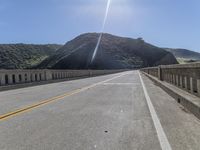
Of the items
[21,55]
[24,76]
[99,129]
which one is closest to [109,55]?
[21,55]

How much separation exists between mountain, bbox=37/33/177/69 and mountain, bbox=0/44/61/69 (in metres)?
11.0

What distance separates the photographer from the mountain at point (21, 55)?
145 metres

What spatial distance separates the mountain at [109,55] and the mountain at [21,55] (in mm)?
10974

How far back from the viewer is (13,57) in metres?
153

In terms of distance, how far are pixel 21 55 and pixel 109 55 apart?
51120 millimetres

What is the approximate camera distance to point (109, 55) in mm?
145500

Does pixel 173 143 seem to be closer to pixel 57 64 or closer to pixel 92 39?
pixel 57 64

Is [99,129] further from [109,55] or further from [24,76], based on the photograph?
[109,55]

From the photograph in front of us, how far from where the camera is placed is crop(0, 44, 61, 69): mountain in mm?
144812

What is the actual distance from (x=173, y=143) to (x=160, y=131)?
0.97 meters

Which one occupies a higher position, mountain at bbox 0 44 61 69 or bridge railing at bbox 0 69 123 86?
mountain at bbox 0 44 61 69

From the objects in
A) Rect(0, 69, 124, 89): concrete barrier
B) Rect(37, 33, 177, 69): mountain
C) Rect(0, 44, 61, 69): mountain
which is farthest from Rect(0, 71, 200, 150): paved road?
Rect(0, 44, 61, 69): mountain

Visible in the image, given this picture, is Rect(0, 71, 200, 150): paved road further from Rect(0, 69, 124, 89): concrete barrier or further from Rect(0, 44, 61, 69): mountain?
Rect(0, 44, 61, 69): mountain

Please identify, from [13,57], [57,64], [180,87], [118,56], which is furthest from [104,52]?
[180,87]
